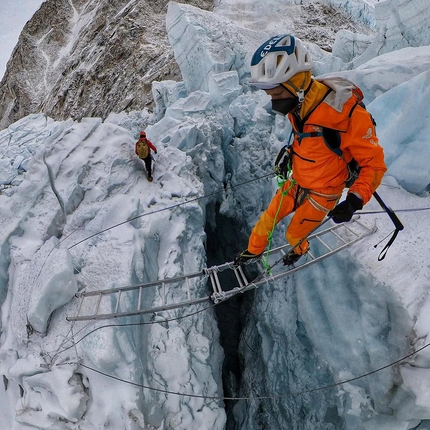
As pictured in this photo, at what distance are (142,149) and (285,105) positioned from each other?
2.39 meters

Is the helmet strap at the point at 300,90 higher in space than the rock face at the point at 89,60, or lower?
higher

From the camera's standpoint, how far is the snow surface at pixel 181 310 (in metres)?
2.25

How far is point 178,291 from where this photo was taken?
9.63ft

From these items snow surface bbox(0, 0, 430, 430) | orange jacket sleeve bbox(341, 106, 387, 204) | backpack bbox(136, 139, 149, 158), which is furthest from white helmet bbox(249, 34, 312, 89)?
backpack bbox(136, 139, 149, 158)

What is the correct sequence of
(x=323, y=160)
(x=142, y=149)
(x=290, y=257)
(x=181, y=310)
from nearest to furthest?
(x=323, y=160)
(x=290, y=257)
(x=181, y=310)
(x=142, y=149)

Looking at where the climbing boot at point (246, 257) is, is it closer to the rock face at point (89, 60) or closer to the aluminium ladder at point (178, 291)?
the aluminium ladder at point (178, 291)

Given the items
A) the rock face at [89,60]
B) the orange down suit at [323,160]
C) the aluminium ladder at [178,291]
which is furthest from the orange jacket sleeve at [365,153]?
the rock face at [89,60]

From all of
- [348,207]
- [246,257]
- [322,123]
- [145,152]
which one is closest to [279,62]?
[322,123]

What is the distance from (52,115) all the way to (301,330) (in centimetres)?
1686

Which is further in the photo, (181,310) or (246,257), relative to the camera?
(181,310)

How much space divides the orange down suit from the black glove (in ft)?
0.11

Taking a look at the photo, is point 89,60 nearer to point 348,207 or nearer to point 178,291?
point 178,291

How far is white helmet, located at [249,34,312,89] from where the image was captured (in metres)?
1.60

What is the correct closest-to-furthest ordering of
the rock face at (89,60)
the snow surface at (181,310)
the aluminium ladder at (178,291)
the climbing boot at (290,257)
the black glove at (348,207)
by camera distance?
1. the black glove at (348,207)
2. the snow surface at (181,310)
3. the aluminium ladder at (178,291)
4. the climbing boot at (290,257)
5. the rock face at (89,60)
